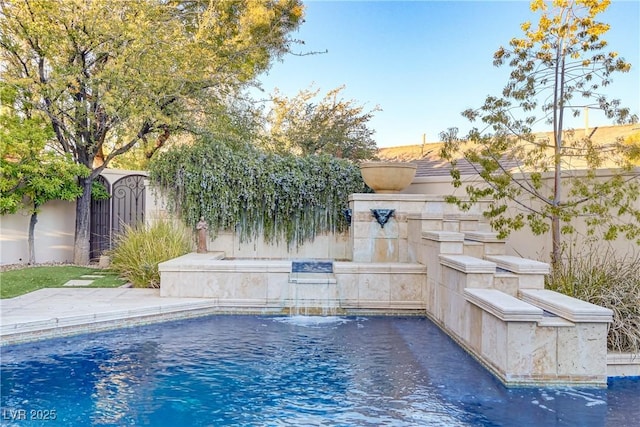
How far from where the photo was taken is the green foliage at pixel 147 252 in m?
7.53

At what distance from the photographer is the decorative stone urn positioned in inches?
332

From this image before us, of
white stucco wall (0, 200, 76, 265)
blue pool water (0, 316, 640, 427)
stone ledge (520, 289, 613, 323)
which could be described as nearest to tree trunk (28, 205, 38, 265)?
white stucco wall (0, 200, 76, 265)

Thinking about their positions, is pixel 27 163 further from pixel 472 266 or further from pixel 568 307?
pixel 568 307

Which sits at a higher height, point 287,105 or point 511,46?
point 287,105

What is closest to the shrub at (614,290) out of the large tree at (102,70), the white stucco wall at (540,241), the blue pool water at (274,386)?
the blue pool water at (274,386)

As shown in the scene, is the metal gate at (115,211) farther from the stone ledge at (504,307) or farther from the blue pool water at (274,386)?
the stone ledge at (504,307)

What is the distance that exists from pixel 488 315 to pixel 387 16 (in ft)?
34.2

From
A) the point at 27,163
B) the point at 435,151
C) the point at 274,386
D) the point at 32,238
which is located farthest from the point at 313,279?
the point at 435,151

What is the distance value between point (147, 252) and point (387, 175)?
455 centimetres

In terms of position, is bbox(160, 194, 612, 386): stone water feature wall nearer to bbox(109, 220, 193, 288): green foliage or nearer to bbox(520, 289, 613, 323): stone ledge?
bbox(520, 289, 613, 323): stone ledge

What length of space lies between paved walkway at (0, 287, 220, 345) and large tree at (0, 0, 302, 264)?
139 inches

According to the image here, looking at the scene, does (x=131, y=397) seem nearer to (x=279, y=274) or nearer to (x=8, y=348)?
(x=8, y=348)

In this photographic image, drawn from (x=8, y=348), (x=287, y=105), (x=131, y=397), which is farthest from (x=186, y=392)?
(x=287, y=105)

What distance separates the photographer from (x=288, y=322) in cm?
612
